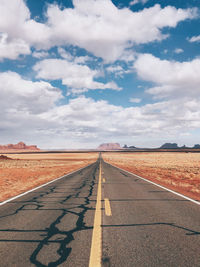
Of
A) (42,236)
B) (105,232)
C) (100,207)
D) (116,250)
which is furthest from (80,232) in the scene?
(100,207)

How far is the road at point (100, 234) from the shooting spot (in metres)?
3.29

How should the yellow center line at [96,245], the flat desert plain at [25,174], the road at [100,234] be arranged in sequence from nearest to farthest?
the yellow center line at [96,245]
the road at [100,234]
the flat desert plain at [25,174]

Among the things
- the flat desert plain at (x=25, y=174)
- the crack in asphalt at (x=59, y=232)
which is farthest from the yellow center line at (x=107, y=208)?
the flat desert plain at (x=25, y=174)

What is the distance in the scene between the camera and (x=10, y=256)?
340 cm

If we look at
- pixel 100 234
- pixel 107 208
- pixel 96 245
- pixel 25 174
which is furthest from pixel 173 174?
pixel 96 245

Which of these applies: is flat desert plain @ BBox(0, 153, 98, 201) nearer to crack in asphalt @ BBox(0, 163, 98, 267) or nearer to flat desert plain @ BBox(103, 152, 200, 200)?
crack in asphalt @ BBox(0, 163, 98, 267)

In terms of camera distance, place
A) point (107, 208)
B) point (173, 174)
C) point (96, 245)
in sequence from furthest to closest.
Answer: point (173, 174) < point (107, 208) < point (96, 245)

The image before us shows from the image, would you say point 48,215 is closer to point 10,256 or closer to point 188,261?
point 10,256

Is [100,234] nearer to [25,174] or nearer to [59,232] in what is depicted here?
[59,232]

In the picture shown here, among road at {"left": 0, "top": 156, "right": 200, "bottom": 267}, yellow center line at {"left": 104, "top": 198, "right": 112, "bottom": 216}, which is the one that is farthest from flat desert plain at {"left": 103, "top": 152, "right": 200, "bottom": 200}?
yellow center line at {"left": 104, "top": 198, "right": 112, "bottom": 216}

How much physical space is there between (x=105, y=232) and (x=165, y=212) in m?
2.60

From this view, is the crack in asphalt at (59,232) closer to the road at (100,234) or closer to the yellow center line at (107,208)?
the road at (100,234)

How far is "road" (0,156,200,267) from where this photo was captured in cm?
329

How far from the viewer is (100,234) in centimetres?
432
